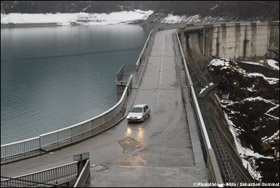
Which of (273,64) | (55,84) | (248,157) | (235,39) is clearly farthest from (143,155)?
(235,39)

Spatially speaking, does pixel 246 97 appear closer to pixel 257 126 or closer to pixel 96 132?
pixel 257 126

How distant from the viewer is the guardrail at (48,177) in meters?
17.4

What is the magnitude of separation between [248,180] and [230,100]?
2840cm

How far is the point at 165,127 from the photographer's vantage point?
2817cm

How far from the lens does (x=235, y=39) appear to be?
3656 inches

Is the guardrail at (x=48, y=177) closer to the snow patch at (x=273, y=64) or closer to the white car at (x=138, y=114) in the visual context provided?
the white car at (x=138, y=114)

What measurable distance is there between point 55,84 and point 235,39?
44938 millimetres

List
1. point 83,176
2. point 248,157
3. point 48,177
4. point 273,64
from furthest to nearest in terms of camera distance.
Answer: point 273,64 → point 248,157 → point 48,177 → point 83,176

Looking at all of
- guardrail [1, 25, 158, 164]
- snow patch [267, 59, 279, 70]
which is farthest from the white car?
snow patch [267, 59, 279, 70]

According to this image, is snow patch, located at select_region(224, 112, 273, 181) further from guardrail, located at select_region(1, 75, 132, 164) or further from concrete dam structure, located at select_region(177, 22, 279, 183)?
concrete dam structure, located at select_region(177, 22, 279, 183)

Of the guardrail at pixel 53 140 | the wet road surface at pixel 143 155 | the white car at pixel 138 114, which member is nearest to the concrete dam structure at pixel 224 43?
the white car at pixel 138 114

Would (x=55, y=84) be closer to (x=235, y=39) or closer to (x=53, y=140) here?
(x=235, y=39)

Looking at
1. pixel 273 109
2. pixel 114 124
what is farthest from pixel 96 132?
pixel 273 109

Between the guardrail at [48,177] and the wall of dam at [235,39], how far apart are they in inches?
2688
